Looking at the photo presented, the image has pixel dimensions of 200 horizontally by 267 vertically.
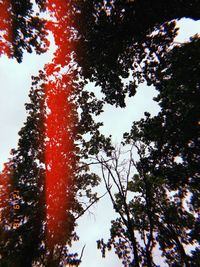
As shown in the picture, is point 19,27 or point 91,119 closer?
point 19,27

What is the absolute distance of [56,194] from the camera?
1347 centimetres

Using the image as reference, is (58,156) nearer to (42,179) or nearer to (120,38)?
(42,179)

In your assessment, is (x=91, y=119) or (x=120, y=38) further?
(x=91, y=119)

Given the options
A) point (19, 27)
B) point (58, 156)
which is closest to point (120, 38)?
point (19, 27)

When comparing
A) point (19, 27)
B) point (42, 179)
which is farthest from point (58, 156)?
point (19, 27)

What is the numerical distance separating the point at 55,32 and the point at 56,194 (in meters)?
9.31

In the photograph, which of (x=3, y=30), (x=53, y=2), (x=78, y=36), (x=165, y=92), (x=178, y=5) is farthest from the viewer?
(x=165, y=92)

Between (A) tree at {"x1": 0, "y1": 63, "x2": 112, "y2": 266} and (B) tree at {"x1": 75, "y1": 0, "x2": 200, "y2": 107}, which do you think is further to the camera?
(A) tree at {"x1": 0, "y1": 63, "x2": 112, "y2": 266}

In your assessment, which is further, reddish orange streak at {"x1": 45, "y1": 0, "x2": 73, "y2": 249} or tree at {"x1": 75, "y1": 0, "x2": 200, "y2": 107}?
reddish orange streak at {"x1": 45, "y1": 0, "x2": 73, "y2": 249}

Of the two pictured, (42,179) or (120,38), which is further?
(42,179)

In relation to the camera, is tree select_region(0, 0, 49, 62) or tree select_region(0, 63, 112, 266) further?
tree select_region(0, 63, 112, 266)

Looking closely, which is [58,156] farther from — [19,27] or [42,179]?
[19,27]

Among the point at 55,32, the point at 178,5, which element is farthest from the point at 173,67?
the point at 55,32

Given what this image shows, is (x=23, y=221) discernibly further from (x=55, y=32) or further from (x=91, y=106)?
(x=55, y=32)
